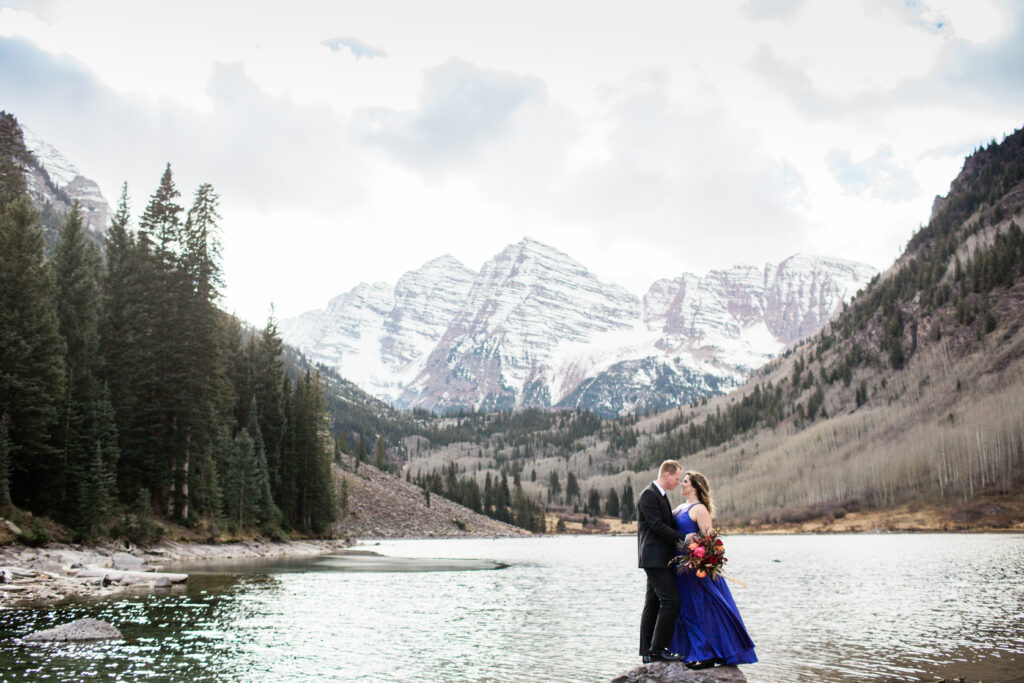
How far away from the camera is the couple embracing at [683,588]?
13.8 metres

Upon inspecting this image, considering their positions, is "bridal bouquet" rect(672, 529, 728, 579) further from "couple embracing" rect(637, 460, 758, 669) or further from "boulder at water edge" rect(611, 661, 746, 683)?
"boulder at water edge" rect(611, 661, 746, 683)

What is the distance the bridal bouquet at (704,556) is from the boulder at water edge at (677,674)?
5.66 feet

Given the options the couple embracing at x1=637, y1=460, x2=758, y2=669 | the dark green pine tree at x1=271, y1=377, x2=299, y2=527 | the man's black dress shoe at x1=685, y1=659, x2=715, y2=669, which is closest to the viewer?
the man's black dress shoe at x1=685, y1=659, x2=715, y2=669

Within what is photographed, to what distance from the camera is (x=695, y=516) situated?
1415cm

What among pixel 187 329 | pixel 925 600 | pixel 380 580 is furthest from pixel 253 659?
pixel 187 329

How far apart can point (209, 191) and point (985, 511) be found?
535 ft

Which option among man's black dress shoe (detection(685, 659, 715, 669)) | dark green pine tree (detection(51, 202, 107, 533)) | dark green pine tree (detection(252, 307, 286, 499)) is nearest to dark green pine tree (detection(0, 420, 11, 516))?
dark green pine tree (detection(51, 202, 107, 533))

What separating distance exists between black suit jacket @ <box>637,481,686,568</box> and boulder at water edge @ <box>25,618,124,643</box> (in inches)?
672

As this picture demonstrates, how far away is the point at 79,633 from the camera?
21.2m

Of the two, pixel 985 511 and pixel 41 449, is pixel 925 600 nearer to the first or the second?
pixel 41 449

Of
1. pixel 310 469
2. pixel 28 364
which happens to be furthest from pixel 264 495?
pixel 28 364

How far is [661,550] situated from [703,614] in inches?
58.5

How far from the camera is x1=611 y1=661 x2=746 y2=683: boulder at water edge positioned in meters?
12.7

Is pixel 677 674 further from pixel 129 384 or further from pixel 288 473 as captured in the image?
pixel 288 473
